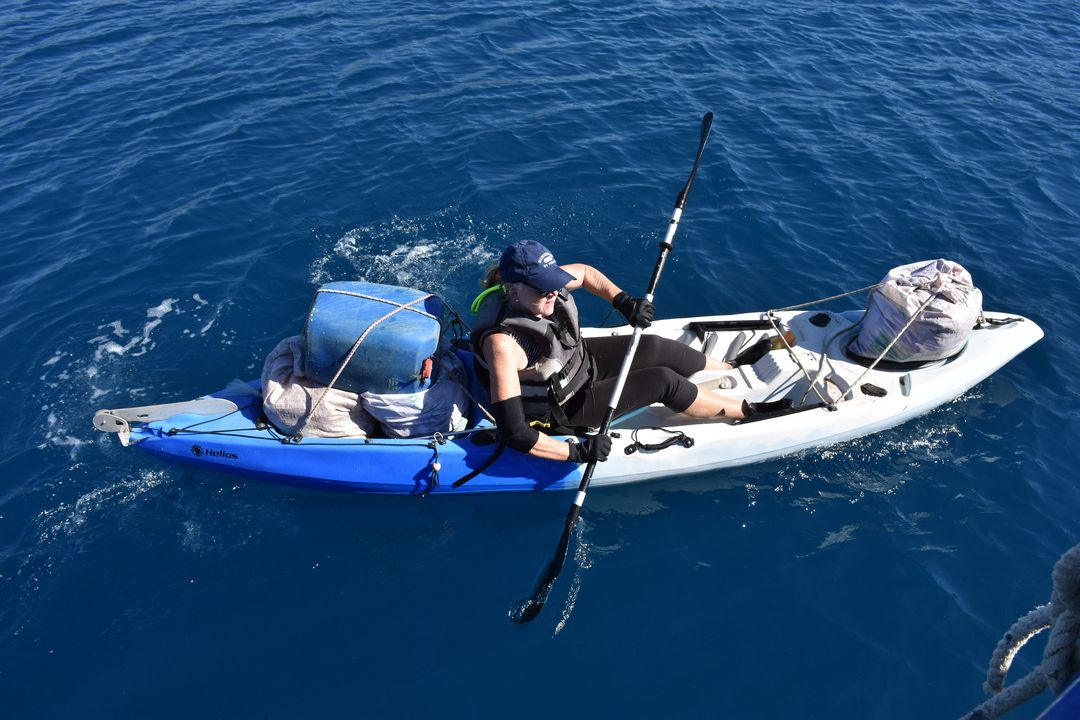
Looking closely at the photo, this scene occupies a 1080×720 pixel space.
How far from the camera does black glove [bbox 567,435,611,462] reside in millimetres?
5711

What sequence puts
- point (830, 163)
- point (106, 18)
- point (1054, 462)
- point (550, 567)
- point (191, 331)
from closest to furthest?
1. point (550, 567)
2. point (1054, 462)
3. point (191, 331)
4. point (830, 163)
5. point (106, 18)

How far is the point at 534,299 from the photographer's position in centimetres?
541

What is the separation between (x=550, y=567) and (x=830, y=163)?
7.45 meters

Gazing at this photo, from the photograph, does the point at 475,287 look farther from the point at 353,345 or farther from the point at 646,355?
the point at 353,345

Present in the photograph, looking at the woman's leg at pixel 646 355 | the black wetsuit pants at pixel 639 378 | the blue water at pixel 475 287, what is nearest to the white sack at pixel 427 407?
the blue water at pixel 475 287

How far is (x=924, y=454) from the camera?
6.86 metres

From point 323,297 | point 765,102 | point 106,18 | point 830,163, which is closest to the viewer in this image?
point 323,297

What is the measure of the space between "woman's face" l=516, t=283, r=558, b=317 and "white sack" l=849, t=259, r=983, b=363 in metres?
3.32

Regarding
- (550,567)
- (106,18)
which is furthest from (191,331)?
(106,18)

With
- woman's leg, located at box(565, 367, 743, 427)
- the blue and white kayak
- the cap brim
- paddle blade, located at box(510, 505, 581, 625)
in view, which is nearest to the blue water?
paddle blade, located at box(510, 505, 581, 625)

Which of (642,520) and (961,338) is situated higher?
(961,338)

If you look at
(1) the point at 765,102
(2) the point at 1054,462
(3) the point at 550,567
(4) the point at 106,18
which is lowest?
(2) the point at 1054,462

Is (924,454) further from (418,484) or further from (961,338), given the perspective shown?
(418,484)

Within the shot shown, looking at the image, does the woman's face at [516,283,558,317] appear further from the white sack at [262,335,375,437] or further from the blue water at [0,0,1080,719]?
the blue water at [0,0,1080,719]
